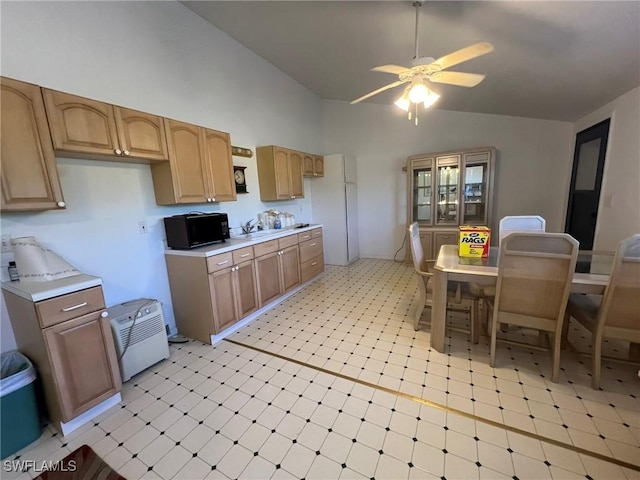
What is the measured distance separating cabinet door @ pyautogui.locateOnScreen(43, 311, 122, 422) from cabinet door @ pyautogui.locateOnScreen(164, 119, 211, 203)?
122 centimetres

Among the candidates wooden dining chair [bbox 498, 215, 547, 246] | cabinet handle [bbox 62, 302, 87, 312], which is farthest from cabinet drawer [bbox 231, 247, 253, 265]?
wooden dining chair [bbox 498, 215, 547, 246]

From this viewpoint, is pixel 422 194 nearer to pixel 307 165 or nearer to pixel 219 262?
pixel 307 165

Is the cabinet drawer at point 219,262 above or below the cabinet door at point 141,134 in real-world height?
below

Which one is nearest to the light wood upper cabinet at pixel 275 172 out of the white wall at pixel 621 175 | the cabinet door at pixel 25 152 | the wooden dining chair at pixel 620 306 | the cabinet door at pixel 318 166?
the cabinet door at pixel 318 166

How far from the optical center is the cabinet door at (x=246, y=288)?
8.85 ft

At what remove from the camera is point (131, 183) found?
2.31 m

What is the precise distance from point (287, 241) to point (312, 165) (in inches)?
66.3

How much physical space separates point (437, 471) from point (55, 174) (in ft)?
9.22

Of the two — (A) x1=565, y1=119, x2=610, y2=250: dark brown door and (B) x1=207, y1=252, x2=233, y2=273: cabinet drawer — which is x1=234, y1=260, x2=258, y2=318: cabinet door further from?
(A) x1=565, y1=119, x2=610, y2=250: dark brown door

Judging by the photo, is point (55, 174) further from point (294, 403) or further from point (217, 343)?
point (294, 403)

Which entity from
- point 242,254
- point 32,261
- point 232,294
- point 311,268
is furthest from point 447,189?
point 32,261

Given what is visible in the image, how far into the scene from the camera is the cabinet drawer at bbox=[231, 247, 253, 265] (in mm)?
2637

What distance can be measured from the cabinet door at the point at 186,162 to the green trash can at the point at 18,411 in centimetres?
154

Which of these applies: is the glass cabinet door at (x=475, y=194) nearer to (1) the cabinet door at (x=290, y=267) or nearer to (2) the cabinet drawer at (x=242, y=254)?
(1) the cabinet door at (x=290, y=267)
